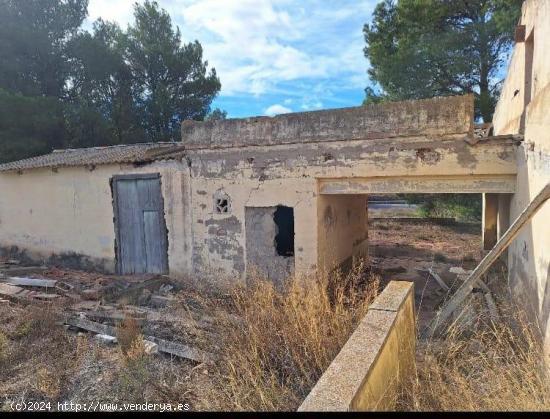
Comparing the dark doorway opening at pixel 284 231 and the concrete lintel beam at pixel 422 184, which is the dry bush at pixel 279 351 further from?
the dark doorway opening at pixel 284 231

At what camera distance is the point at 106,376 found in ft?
17.9

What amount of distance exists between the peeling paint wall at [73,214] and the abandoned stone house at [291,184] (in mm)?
43

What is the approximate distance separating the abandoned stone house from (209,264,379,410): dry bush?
7.93 ft

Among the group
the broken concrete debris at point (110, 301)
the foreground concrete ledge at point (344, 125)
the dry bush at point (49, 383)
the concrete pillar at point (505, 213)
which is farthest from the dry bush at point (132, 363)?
the concrete pillar at point (505, 213)

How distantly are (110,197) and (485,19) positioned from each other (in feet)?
55.2

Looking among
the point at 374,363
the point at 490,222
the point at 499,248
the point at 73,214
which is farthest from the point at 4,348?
the point at 490,222

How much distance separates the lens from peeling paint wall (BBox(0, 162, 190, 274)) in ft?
33.6

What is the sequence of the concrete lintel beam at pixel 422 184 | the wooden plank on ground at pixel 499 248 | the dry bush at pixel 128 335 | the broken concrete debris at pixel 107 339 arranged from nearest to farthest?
the wooden plank on ground at pixel 499 248
the dry bush at pixel 128 335
the broken concrete debris at pixel 107 339
the concrete lintel beam at pixel 422 184

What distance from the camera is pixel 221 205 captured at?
31.2 ft

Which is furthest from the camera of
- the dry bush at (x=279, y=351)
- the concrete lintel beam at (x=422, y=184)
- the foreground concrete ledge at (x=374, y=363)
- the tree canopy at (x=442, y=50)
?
the tree canopy at (x=442, y=50)

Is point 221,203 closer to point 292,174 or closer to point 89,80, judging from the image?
point 292,174

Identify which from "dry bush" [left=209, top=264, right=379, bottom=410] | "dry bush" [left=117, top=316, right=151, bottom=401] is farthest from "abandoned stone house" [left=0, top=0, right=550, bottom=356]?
"dry bush" [left=117, top=316, right=151, bottom=401]

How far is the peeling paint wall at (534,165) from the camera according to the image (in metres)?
4.44

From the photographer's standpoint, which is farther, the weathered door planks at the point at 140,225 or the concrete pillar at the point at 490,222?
the concrete pillar at the point at 490,222
